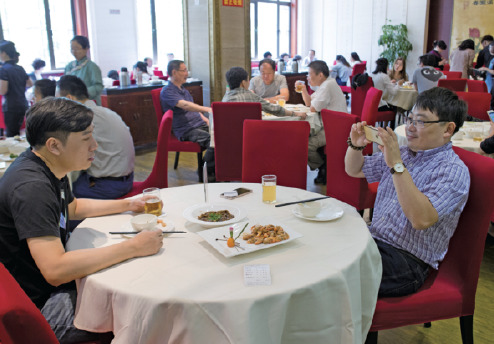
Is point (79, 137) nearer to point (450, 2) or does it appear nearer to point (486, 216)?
point (486, 216)

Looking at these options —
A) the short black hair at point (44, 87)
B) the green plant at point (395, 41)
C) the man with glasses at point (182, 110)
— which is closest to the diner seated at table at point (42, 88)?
the short black hair at point (44, 87)

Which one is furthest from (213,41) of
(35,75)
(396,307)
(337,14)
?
(337,14)

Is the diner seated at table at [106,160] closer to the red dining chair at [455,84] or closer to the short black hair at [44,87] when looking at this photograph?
the short black hair at [44,87]

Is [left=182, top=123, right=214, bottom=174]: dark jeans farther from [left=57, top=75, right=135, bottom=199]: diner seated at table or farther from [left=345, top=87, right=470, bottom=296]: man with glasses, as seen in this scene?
[left=345, top=87, right=470, bottom=296]: man with glasses

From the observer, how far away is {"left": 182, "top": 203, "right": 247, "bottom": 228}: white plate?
1760 mm

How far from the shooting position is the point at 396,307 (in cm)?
170

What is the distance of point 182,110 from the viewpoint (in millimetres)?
4852

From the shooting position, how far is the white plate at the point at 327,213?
181 cm

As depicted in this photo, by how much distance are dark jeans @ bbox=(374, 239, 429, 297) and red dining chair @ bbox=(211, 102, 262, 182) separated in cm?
212

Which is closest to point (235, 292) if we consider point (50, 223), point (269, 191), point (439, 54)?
point (50, 223)

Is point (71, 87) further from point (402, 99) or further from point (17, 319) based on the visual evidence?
point (402, 99)

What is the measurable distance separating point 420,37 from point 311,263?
35.4ft

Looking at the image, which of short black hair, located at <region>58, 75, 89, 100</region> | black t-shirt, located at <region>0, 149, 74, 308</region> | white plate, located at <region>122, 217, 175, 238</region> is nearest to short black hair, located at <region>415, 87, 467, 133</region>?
white plate, located at <region>122, 217, 175, 238</region>

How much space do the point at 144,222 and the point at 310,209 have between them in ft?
2.14
